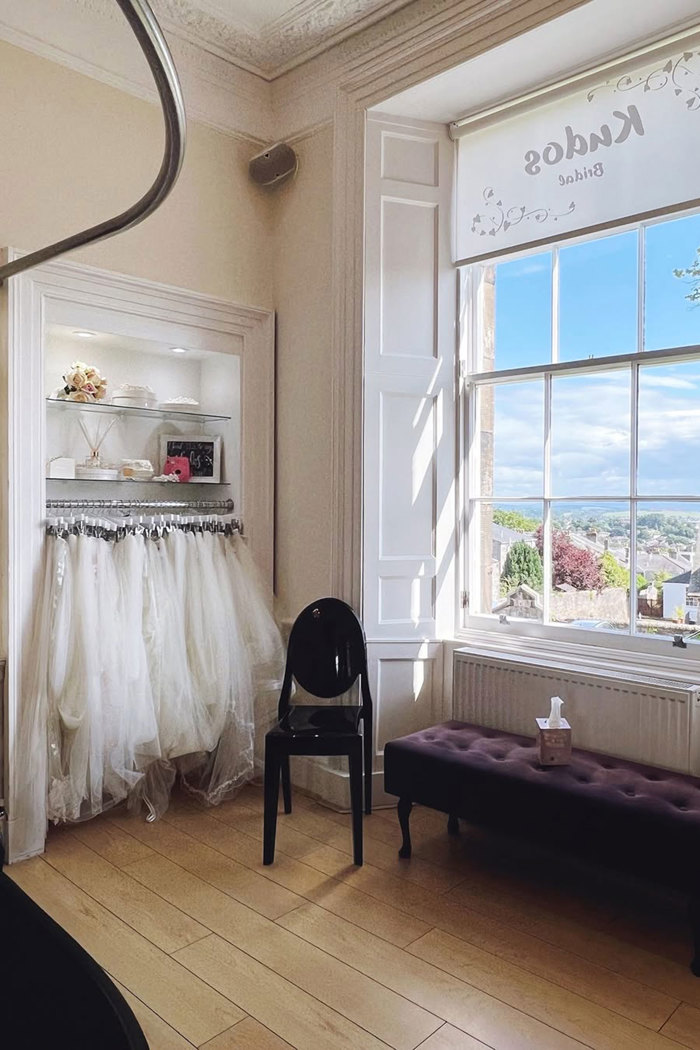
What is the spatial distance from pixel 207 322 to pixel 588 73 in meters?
1.94

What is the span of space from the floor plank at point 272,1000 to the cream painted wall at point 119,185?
2.62 m

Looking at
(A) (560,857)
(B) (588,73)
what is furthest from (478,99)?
(A) (560,857)

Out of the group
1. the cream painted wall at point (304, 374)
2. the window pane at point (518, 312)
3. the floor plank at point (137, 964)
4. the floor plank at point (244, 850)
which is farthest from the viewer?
the cream painted wall at point (304, 374)

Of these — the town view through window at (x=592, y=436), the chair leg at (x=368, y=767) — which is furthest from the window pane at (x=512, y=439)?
the chair leg at (x=368, y=767)

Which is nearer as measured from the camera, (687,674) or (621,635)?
(687,674)

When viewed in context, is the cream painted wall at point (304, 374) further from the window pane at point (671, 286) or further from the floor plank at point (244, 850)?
the window pane at point (671, 286)

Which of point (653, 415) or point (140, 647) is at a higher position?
point (653, 415)

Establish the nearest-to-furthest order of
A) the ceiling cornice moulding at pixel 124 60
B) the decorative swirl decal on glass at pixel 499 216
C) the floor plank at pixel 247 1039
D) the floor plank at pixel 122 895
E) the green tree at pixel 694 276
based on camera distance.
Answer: the floor plank at pixel 247 1039, the floor plank at pixel 122 895, the green tree at pixel 694 276, the ceiling cornice moulding at pixel 124 60, the decorative swirl decal on glass at pixel 499 216

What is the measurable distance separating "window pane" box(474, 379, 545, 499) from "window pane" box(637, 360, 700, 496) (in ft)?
1.51

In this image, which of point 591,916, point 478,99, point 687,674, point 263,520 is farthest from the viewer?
point 263,520

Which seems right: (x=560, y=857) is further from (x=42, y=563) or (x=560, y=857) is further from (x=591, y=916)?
(x=42, y=563)

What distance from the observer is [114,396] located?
11.7 feet

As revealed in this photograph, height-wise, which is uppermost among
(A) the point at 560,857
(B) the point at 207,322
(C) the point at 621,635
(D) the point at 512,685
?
(B) the point at 207,322

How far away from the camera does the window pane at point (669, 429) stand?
2.92m
